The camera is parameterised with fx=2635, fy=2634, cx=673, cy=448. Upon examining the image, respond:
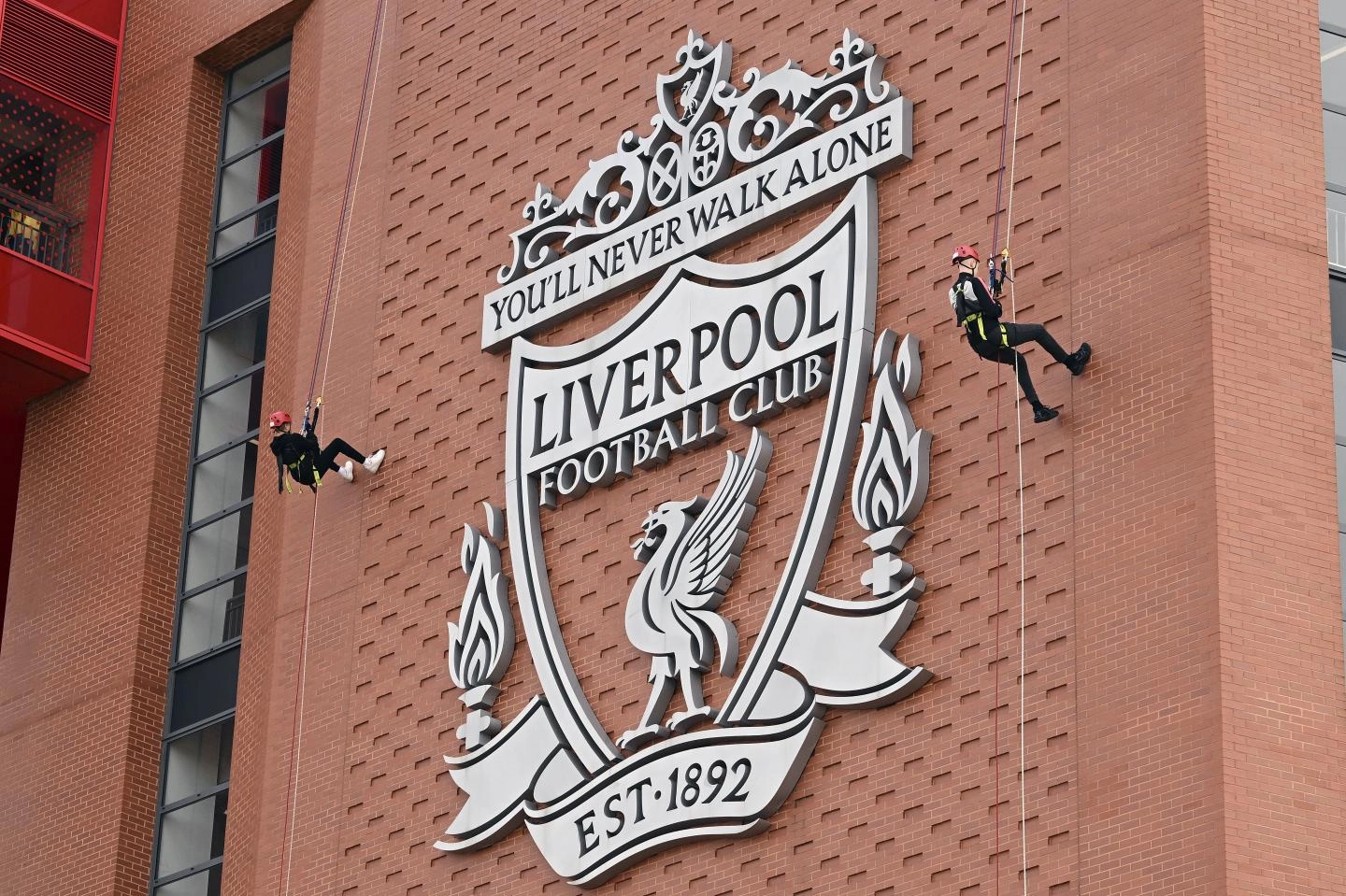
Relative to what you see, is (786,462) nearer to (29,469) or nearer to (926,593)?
(926,593)

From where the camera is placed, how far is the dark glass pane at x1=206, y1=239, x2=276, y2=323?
39.0 meters

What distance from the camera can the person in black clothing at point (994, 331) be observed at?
81.8 feet

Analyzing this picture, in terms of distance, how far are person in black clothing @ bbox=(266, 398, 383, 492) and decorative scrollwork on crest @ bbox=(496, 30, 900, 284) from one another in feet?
9.79

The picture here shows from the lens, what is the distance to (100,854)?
118ft

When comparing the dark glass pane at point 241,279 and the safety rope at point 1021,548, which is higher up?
the dark glass pane at point 241,279

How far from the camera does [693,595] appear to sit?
28.3 meters

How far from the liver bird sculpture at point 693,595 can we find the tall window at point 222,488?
31.2ft

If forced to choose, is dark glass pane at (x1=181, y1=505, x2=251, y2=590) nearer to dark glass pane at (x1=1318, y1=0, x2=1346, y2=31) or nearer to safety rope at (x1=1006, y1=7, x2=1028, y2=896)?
safety rope at (x1=1006, y1=7, x2=1028, y2=896)

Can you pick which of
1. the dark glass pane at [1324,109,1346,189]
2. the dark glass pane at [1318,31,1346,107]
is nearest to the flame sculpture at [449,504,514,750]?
Answer: the dark glass pane at [1324,109,1346,189]

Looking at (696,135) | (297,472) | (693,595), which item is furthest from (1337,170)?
(297,472)

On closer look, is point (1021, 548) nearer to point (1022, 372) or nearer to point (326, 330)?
point (1022, 372)

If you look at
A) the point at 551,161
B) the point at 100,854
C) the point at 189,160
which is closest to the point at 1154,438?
the point at 551,161

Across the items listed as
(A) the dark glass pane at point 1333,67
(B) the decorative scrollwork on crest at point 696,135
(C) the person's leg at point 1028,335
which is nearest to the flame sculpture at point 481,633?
(B) the decorative scrollwork on crest at point 696,135

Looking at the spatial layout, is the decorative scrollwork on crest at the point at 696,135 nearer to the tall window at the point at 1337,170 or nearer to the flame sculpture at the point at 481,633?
the flame sculpture at the point at 481,633
